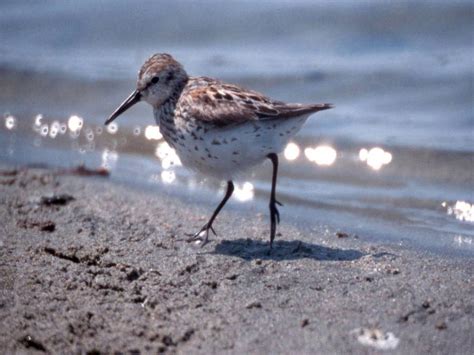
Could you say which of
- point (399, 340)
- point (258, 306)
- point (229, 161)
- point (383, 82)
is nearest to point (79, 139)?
point (383, 82)

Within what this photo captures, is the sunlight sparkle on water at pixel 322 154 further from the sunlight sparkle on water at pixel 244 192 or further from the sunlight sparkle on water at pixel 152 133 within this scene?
the sunlight sparkle on water at pixel 152 133

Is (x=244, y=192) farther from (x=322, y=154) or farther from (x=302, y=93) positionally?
(x=302, y=93)

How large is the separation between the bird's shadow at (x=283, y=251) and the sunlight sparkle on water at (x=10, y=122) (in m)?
5.16

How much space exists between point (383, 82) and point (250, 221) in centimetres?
480

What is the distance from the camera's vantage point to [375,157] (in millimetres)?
8867

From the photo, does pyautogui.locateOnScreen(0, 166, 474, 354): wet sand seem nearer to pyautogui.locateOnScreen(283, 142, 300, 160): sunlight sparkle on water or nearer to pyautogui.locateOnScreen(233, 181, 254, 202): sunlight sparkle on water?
pyautogui.locateOnScreen(233, 181, 254, 202): sunlight sparkle on water

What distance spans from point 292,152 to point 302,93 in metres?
1.93

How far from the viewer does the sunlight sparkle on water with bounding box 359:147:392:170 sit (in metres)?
8.75

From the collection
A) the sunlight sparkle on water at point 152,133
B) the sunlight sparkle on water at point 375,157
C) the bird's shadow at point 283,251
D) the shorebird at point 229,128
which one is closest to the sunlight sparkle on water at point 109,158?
the sunlight sparkle on water at point 152,133

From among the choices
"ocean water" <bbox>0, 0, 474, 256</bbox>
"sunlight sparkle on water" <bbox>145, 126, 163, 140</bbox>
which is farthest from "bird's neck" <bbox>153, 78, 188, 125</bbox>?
"sunlight sparkle on water" <bbox>145, 126, 163, 140</bbox>

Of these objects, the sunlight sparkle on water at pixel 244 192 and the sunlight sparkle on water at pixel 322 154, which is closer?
the sunlight sparkle on water at pixel 244 192

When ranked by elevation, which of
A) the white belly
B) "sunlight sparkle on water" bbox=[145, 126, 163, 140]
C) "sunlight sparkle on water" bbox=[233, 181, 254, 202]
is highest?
"sunlight sparkle on water" bbox=[145, 126, 163, 140]

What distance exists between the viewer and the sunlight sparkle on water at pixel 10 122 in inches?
404

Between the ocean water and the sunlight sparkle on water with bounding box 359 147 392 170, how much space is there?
0.07ft
